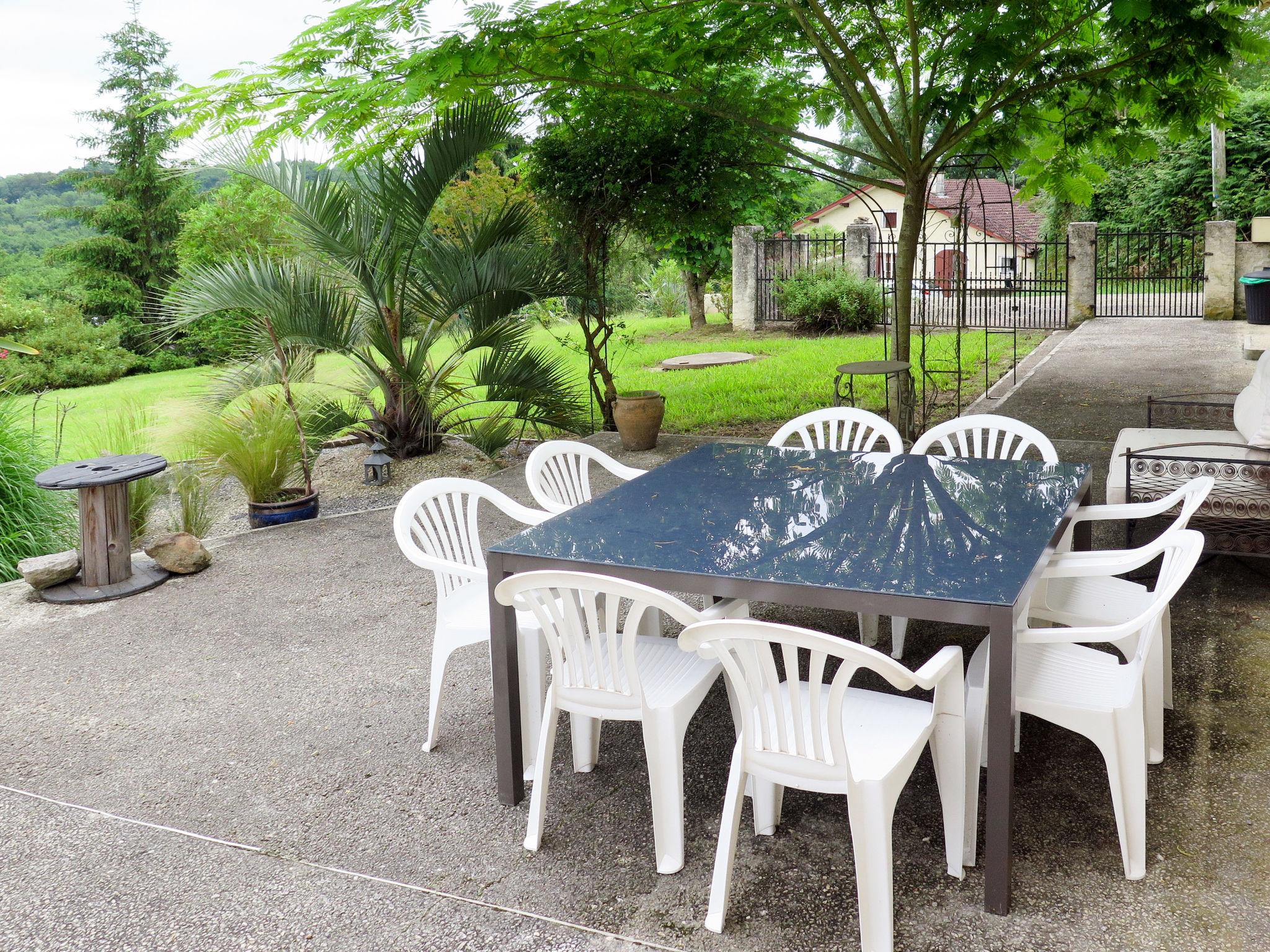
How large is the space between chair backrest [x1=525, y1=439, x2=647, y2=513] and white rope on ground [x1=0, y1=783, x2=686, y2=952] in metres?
1.55

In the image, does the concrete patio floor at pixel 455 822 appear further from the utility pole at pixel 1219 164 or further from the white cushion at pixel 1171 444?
the utility pole at pixel 1219 164

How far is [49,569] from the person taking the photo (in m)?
4.89

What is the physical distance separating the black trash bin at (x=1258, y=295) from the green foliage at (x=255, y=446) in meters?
12.1

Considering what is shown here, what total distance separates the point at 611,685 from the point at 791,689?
0.53 metres

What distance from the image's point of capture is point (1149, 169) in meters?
21.0

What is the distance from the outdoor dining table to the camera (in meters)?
2.20

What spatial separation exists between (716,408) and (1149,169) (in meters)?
15.9

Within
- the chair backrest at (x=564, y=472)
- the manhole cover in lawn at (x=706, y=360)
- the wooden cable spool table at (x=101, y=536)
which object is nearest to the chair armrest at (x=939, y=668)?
the chair backrest at (x=564, y=472)

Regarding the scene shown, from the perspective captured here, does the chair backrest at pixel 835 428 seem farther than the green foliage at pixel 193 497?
No

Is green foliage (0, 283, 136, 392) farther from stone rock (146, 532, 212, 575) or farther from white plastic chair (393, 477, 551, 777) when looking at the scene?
white plastic chair (393, 477, 551, 777)

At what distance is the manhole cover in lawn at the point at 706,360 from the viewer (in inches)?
527

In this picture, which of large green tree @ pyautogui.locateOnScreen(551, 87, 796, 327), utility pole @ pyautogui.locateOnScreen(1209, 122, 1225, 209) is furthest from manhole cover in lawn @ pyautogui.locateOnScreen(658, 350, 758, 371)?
utility pole @ pyautogui.locateOnScreen(1209, 122, 1225, 209)

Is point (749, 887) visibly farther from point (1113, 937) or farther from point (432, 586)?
point (432, 586)

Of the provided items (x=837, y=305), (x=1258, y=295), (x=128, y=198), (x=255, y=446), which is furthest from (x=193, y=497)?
(x=128, y=198)
